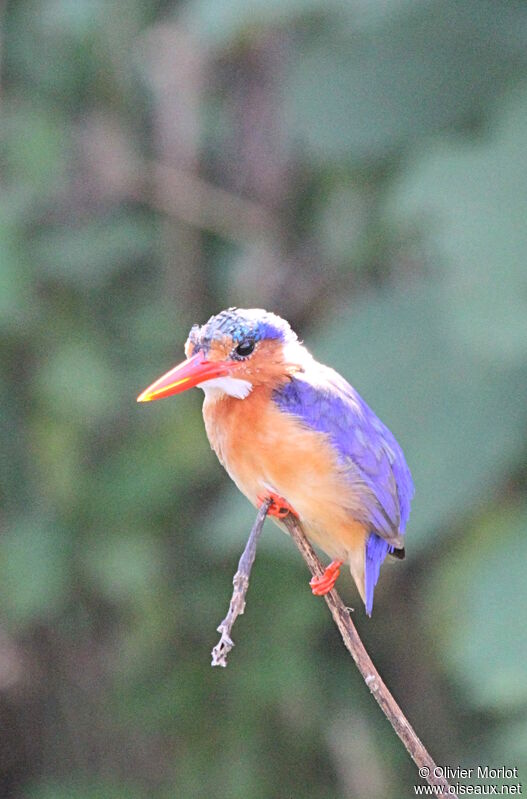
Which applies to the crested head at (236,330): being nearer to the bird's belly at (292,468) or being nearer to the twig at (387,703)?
the bird's belly at (292,468)

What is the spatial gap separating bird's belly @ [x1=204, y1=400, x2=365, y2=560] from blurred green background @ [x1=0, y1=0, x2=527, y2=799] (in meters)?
1.26

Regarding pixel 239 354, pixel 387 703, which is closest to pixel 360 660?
pixel 387 703

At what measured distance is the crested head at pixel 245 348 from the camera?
1.37 metres

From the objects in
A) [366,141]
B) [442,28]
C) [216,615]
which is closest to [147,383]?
[216,615]

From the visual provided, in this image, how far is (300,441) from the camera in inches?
57.6

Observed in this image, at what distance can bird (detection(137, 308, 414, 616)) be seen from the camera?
4.52 ft

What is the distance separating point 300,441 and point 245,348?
140mm

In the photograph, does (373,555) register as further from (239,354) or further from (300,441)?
(239,354)

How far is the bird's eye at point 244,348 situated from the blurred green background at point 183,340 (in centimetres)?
132

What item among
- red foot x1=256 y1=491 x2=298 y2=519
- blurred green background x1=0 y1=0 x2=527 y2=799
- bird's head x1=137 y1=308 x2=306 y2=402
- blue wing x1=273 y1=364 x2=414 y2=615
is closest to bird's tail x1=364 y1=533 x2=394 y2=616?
blue wing x1=273 y1=364 x2=414 y2=615

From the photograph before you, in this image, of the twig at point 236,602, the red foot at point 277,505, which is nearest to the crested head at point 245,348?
the red foot at point 277,505

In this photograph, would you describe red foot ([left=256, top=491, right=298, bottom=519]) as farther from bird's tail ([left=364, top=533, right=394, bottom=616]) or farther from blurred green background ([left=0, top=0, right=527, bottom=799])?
blurred green background ([left=0, top=0, right=527, bottom=799])

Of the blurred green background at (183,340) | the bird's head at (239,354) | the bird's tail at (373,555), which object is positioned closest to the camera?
the bird's head at (239,354)

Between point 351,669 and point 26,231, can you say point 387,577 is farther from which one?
point 26,231
